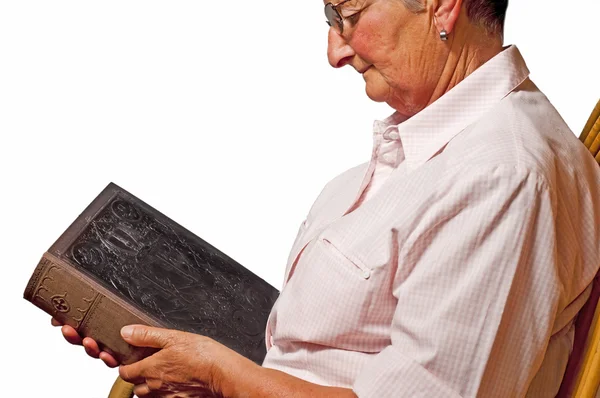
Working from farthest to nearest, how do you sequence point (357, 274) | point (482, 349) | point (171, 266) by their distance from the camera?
point (171, 266) < point (357, 274) < point (482, 349)

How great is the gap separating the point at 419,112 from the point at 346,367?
1.38ft

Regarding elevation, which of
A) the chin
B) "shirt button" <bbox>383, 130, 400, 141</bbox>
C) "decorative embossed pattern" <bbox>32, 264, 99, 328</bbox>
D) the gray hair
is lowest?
"decorative embossed pattern" <bbox>32, 264, 99, 328</bbox>

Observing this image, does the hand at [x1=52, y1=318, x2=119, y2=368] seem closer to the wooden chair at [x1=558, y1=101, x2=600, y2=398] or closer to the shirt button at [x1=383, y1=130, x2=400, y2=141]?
the shirt button at [x1=383, y1=130, x2=400, y2=141]

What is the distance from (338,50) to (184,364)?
22.2 inches

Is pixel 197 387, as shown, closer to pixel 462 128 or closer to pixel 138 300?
pixel 138 300

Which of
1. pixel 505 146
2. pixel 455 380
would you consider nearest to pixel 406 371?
pixel 455 380

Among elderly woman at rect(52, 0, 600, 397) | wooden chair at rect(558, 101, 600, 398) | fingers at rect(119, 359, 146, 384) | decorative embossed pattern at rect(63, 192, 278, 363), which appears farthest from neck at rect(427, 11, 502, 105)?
fingers at rect(119, 359, 146, 384)

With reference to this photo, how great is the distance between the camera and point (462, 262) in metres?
1.57

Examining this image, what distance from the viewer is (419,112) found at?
5.95ft

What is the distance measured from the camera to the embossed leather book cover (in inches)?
74.1

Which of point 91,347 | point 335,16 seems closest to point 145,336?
point 91,347

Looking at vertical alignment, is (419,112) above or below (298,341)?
above

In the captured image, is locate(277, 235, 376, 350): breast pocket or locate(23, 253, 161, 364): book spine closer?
locate(277, 235, 376, 350): breast pocket

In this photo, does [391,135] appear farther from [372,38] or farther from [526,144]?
[526,144]
